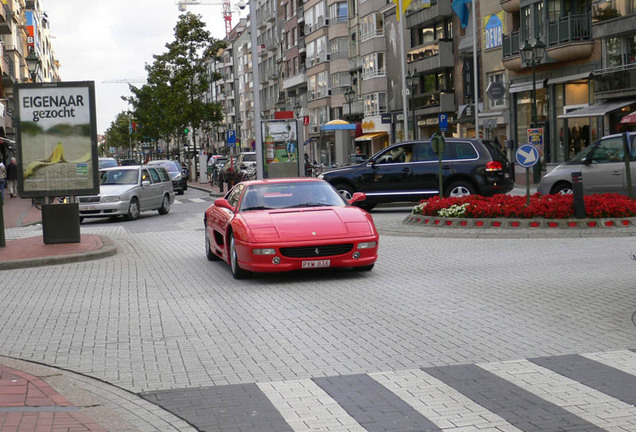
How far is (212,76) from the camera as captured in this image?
67750mm

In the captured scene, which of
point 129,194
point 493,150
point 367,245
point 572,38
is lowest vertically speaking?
point 367,245

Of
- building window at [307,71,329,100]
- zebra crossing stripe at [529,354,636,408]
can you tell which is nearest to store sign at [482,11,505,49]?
building window at [307,71,329,100]

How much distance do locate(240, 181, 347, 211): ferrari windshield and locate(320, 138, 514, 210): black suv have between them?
1042cm

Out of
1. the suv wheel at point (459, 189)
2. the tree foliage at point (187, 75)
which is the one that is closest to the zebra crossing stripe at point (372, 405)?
the suv wheel at point (459, 189)

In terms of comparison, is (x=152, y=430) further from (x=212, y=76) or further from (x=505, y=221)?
(x=212, y=76)

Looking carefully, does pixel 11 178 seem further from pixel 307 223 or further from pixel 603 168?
pixel 307 223

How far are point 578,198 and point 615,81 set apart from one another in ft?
76.0

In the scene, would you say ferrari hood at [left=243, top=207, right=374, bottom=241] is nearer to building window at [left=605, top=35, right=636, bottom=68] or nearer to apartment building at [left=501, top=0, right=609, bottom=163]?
apartment building at [left=501, top=0, right=609, bottom=163]

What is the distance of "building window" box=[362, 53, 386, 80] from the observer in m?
69.6

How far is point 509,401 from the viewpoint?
583 centimetres

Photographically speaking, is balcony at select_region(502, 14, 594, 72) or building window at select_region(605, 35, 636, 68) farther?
balcony at select_region(502, 14, 594, 72)

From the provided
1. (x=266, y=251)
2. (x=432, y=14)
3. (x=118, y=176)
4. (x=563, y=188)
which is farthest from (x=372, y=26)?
(x=266, y=251)

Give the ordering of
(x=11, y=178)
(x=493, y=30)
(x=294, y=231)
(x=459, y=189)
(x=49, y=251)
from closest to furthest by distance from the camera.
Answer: (x=294, y=231) < (x=49, y=251) < (x=459, y=189) < (x=11, y=178) < (x=493, y=30)

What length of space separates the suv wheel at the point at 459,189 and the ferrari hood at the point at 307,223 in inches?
438
